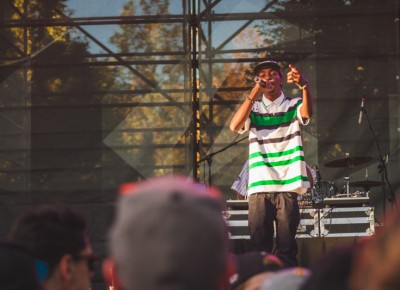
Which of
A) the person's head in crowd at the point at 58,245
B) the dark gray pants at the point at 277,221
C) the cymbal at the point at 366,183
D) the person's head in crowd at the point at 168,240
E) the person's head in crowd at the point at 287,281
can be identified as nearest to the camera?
the person's head in crowd at the point at 168,240

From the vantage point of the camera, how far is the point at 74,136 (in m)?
9.83

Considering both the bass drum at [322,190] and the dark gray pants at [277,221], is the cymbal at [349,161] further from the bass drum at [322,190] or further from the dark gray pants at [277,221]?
the dark gray pants at [277,221]

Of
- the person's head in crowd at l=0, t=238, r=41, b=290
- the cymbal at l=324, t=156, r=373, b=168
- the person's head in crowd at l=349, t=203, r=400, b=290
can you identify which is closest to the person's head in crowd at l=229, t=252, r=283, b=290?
the person's head in crowd at l=0, t=238, r=41, b=290

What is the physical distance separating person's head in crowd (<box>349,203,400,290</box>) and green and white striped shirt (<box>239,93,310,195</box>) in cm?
531

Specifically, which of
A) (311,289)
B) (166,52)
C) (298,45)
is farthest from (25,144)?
(311,289)

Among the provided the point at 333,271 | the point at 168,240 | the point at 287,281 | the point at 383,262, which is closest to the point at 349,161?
the point at 287,281

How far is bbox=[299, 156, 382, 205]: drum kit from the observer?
8984 mm

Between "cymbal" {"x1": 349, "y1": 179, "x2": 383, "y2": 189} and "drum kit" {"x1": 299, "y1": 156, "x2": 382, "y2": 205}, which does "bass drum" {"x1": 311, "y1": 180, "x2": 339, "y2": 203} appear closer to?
"drum kit" {"x1": 299, "y1": 156, "x2": 382, "y2": 205}

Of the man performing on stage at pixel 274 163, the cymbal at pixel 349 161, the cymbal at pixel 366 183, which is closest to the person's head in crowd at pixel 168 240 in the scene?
the man performing on stage at pixel 274 163

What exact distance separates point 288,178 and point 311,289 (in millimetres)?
5080

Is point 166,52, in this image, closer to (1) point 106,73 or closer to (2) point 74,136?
(1) point 106,73

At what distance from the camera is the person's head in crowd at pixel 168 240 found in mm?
1611

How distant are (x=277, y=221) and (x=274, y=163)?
46 centimetres

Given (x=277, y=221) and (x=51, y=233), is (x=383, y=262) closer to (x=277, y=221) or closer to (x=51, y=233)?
(x=51, y=233)
